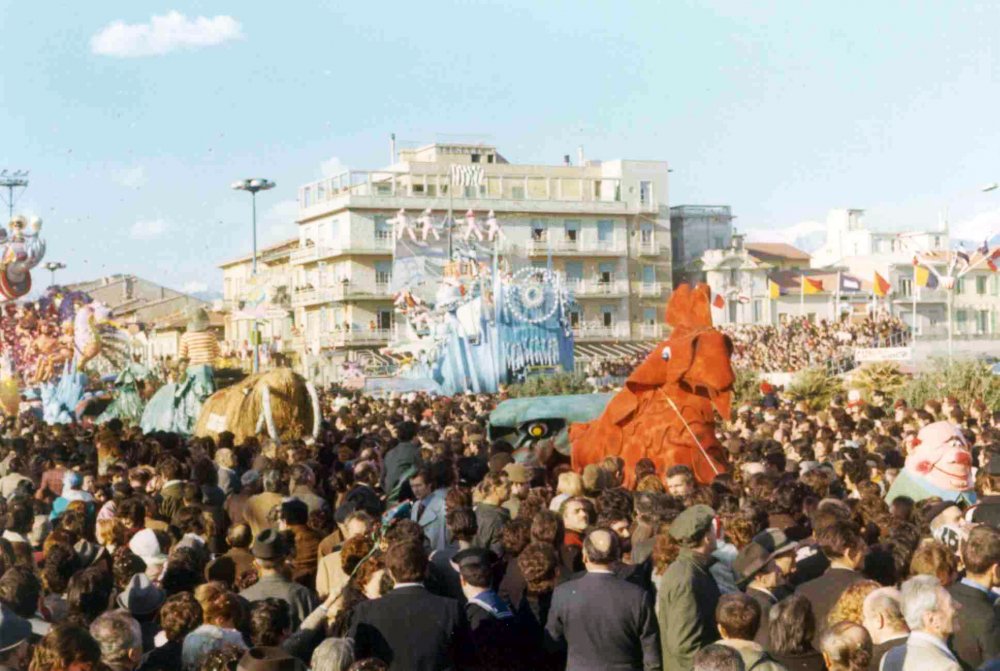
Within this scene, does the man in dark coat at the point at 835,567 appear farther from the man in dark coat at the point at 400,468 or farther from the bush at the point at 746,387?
the bush at the point at 746,387

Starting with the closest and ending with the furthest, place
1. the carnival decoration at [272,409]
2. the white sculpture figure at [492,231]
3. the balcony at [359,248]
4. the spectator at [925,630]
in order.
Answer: the spectator at [925,630] < the carnival decoration at [272,409] < the white sculpture figure at [492,231] < the balcony at [359,248]

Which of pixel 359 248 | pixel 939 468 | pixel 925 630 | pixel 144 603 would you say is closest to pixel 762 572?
pixel 925 630

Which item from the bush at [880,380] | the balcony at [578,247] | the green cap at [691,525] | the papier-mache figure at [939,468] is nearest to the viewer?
the green cap at [691,525]

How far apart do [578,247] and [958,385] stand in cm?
4948

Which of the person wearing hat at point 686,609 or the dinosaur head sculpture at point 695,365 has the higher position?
the dinosaur head sculpture at point 695,365

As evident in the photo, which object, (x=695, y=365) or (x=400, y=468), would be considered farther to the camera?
(x=695, y=365)

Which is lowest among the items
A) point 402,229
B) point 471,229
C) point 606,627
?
point 606,627

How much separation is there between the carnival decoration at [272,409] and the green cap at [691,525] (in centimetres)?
1363

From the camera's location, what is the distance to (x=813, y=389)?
91.0ft

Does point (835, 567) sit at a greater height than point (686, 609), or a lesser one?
greater

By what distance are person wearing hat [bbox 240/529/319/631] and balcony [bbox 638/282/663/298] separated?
227 feet

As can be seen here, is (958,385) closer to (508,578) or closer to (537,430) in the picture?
(537,430)

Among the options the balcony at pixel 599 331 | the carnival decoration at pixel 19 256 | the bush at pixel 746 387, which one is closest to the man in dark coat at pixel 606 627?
the bush at pixel 746 387

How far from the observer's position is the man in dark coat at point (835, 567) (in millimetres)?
6824
